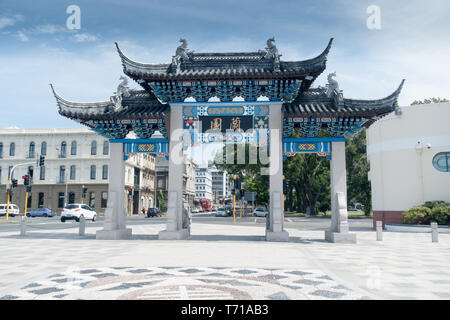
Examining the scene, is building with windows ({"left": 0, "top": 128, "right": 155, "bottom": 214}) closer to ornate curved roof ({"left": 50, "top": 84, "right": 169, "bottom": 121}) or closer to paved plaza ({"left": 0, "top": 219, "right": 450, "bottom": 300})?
ornate curved roof ({"left": 50, "top": 84, "right": 169, "bottom": 121})

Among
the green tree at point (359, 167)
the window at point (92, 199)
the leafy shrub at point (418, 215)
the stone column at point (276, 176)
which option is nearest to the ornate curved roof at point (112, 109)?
the stone column at point (276, 176)

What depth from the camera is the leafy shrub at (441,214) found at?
20.9m

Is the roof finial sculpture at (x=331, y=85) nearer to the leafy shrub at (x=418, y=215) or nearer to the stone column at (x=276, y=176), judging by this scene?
the stone column at (x=276, y=176)

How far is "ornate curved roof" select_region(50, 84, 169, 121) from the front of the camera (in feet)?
51.9

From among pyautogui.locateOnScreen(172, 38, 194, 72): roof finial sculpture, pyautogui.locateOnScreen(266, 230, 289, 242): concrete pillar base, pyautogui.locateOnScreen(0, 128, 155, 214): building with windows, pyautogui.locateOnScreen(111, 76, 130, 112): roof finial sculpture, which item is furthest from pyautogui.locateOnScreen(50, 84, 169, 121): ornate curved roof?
pyautogui.locateOnScreen(0, 128, 155, 214): building with windows

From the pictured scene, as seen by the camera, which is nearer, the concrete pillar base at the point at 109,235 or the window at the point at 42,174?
the concrete pillar base at the point at 109,235

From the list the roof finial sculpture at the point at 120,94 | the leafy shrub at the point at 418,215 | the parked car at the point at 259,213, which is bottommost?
the parked car at the point at 259,213

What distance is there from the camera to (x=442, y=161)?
73.9ft

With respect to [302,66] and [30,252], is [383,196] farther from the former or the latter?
[30,252]

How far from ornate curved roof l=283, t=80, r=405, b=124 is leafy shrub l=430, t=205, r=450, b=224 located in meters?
10.1

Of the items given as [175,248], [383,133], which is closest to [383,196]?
[383,133]

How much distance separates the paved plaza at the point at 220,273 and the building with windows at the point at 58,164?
45052 millimetres

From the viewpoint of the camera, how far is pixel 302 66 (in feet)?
49.8
